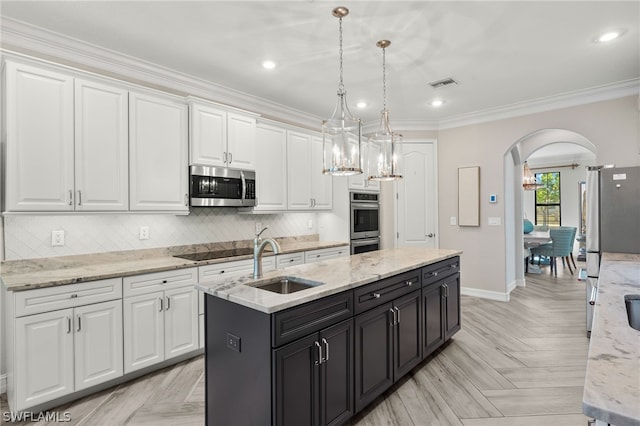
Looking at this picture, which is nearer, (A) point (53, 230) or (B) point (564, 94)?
(A) point (53, 230)

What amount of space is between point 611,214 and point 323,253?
3.16m

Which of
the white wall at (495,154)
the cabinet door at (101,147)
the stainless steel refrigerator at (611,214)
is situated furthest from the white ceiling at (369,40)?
the stainless steel refrigerator at (611,214)

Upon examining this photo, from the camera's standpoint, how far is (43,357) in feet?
7.18

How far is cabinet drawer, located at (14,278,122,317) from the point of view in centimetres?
212

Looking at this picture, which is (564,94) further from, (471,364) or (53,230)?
A: (53,230)

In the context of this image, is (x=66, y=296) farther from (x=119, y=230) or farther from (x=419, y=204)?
(x=419, y=204)

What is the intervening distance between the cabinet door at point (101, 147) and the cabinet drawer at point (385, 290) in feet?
7.07

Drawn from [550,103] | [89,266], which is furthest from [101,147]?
[550,103]

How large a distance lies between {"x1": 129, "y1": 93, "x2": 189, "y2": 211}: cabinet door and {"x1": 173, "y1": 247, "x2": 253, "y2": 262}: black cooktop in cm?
50

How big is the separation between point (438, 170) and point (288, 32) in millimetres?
3620

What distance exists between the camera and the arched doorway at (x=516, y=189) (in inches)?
200

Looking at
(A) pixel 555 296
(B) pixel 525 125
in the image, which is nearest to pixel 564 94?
(B) pixel 525 125

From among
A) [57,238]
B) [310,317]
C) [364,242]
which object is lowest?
[310,317]

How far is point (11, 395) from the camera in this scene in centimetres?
223
